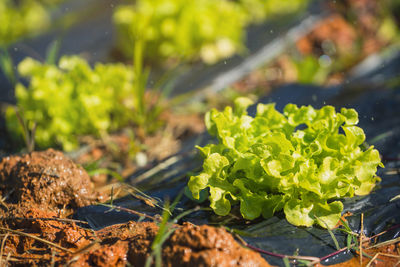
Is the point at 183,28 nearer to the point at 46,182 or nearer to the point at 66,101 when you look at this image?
the point at 66,101

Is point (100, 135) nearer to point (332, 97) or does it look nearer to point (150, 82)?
point (150, 82)

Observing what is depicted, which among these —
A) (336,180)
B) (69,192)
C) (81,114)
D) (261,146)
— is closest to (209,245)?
(261,146)

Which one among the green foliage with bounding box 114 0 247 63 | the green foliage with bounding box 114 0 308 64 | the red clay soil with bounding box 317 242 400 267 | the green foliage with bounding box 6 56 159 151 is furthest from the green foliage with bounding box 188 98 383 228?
the green foliage with bounding box 114 0 247 63

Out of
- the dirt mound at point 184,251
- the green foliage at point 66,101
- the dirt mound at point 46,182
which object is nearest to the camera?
the dirt mound at point 184,251

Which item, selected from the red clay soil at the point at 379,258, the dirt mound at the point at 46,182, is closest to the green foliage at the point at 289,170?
the red clay soil at the point at 379,258

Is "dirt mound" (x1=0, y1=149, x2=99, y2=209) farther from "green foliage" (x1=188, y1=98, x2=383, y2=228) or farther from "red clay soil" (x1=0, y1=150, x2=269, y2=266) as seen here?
"green foliage" (x1=188, y1=98, x2=383, y2=228)

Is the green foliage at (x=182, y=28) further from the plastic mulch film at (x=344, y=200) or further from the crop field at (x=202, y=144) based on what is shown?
the plastic mulch film at (x=344, y=200)

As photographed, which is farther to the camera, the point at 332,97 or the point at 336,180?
the point at 332,97
